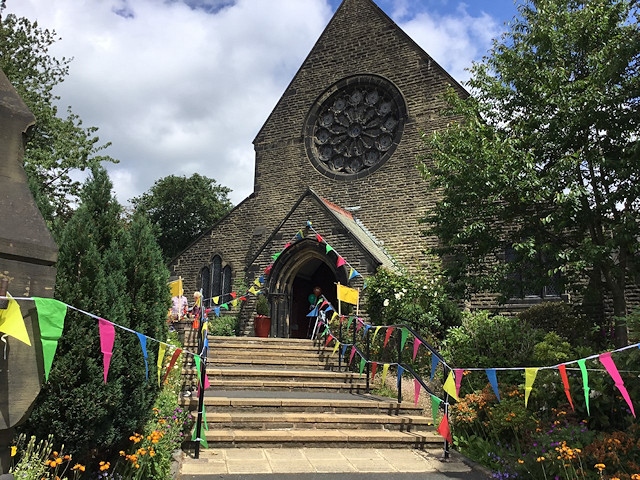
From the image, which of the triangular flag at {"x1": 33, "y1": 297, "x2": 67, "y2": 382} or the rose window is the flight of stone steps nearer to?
the triangular flag at {"x1": 33, "y1": 297, "x2": 67, "y2": 382}

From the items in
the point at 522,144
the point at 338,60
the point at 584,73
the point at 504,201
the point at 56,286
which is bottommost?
the point at 56,286

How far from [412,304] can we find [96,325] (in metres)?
9.27

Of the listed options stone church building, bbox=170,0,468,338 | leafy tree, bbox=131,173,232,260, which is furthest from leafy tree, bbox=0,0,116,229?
leafy tree, bbox=131,173,232,260

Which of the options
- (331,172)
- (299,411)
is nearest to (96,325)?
(299,411)

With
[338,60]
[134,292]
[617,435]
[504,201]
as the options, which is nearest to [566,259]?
[504,201]

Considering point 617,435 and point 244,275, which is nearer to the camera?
point 617,435

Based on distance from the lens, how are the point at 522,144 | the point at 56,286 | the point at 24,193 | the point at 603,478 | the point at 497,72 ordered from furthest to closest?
the point at 497,72 → the point at 522,144 → the point at 603,478 → the point at 56,286 → the point at 24,193

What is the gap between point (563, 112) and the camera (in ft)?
32.6

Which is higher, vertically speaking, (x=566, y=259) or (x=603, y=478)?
(x=566, y=259)

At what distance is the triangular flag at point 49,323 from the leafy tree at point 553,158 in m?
8.10

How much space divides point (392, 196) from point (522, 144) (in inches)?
301

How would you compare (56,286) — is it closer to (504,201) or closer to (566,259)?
(566,259)

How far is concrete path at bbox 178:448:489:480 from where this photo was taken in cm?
Result: 541

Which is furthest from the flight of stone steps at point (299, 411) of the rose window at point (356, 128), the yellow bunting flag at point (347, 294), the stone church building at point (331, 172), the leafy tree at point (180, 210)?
the leafy tree at point (180, 210)
